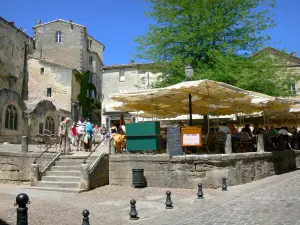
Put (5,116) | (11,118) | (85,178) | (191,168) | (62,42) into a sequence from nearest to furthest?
(191,168), (85,178), (5,116), (11,118), (62,42)

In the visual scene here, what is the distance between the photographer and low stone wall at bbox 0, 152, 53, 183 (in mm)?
13680

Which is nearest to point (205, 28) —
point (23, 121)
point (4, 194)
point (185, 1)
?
point (185, 1)

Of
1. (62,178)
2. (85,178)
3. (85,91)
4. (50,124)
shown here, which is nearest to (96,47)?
(85,91)

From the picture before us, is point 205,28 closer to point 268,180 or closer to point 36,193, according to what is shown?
point 268,180

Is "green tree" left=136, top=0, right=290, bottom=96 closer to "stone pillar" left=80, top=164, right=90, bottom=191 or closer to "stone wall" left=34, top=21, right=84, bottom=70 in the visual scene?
"stone pillar" left=80, top=164, right=90, bottom=191

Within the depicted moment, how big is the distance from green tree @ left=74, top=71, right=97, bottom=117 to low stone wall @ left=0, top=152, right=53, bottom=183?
26.0m

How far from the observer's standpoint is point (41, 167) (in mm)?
13312

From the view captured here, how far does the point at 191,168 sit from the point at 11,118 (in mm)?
18632

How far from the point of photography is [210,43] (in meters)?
16.8

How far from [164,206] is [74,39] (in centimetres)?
3781

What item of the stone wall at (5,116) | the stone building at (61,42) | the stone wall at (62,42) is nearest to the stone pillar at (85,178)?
the stone wall at (5,116)

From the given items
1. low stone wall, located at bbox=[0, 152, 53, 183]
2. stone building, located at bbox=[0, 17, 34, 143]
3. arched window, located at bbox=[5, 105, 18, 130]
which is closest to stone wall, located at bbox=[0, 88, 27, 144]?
stone building, located at bbox=[0, 17, 34, 143]

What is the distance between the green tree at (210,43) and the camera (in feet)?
52.6

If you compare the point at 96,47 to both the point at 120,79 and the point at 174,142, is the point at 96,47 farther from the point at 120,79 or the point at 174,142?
the point at 174,142
